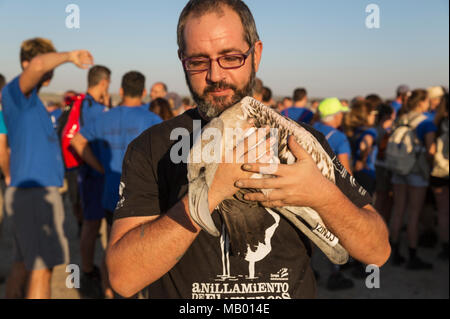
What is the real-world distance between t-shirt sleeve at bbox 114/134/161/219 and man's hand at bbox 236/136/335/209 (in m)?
0.60

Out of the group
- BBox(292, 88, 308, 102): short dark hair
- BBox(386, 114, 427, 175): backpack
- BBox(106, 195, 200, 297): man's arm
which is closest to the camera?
BBox(106, 195, 200, 297): man's arm

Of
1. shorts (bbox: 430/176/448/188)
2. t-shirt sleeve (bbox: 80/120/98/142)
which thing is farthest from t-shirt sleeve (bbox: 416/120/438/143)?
t-shirt sleeve (bbox: 80/120/98/142)

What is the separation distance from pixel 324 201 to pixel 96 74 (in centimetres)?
514

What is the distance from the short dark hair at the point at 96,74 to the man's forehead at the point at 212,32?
171 inches

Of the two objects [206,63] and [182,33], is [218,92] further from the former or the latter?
[182,33]

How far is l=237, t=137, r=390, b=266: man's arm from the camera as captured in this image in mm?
1477

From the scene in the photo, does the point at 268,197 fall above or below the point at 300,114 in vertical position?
above

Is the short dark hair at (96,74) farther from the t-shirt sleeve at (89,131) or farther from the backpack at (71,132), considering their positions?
the t-shirt sleeve at (89,131)

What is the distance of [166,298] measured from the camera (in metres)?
1.97

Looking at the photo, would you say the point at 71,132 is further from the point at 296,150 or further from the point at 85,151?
the point at 296,150

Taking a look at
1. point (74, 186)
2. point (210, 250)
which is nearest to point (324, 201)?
point (210, 250)

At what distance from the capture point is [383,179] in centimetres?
774

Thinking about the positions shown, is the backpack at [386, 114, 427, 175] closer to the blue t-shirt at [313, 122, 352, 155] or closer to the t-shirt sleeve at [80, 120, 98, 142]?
the blue t-shirt at [313, 122, 352, 155]

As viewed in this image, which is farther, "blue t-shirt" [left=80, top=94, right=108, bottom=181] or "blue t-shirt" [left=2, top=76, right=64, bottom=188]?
"blue t-shirt" [left=80, top=94, right=108, bottom=181]
